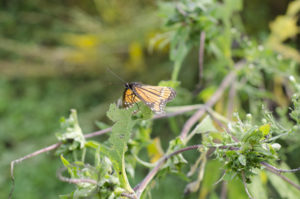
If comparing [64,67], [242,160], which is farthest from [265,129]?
[64,67]

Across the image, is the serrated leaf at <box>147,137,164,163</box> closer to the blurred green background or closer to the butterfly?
the butterfly

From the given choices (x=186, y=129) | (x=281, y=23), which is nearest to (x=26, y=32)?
(x=281, y=23)

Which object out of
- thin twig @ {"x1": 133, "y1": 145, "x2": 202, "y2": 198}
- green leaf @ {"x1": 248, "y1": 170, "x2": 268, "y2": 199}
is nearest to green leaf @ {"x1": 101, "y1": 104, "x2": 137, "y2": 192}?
thin twig @ {"x1": 133, "y1": 145, "x2": 202, "y2": 198}

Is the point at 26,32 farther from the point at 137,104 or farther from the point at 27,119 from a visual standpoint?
the point at 137,104

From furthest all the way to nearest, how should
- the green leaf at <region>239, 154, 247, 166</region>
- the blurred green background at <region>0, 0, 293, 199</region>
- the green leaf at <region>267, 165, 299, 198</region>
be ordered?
the blurred green background at <region>0, 0, 293, 199</region> < the green leaf at <region>267, 165, 299, 198</region> < the green leaf at <region>239, 154, 247, 166</region>

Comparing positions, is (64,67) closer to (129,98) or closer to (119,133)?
(129,98)

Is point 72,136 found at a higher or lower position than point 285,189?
higher

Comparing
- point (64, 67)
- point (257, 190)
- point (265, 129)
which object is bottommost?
point (257, 190)
